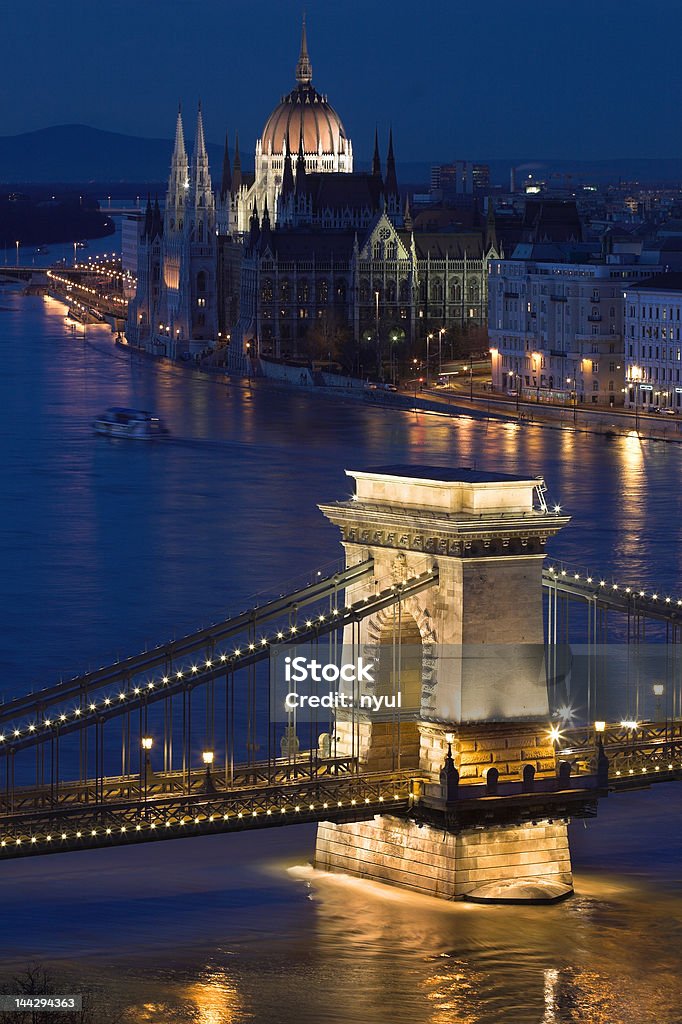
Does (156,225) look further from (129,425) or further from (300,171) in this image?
(129,425)

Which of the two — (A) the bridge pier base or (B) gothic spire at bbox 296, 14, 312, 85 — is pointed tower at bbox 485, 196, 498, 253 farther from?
(A) the bridge pier base

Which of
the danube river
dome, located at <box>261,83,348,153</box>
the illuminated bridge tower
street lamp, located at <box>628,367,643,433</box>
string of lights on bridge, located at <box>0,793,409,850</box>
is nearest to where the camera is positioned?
string of lights on bridge, located at <box>0,793,409,850</box>

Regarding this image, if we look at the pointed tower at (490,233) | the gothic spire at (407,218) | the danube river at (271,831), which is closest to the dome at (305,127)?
the gothic spire at (407,218)

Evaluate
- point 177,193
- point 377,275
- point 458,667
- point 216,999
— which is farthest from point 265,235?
point 216,999

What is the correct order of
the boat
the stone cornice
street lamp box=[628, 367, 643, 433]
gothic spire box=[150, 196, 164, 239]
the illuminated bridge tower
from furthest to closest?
gothic spire box=[150, 196, 164, 239], street lamp box=[628, 367, 643, 433], the boat, the illuminated bridge tower, the stone cornice

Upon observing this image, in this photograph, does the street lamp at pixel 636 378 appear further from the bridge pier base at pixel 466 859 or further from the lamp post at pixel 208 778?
the lamp post at pixel 208 778

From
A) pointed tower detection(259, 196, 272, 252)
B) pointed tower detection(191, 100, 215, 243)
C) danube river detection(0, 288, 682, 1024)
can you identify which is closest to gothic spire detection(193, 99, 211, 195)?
pointed tower detection(191, 100, 215, 243)

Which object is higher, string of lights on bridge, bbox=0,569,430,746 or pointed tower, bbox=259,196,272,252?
pointed tower, bbox=259,196,272,252
